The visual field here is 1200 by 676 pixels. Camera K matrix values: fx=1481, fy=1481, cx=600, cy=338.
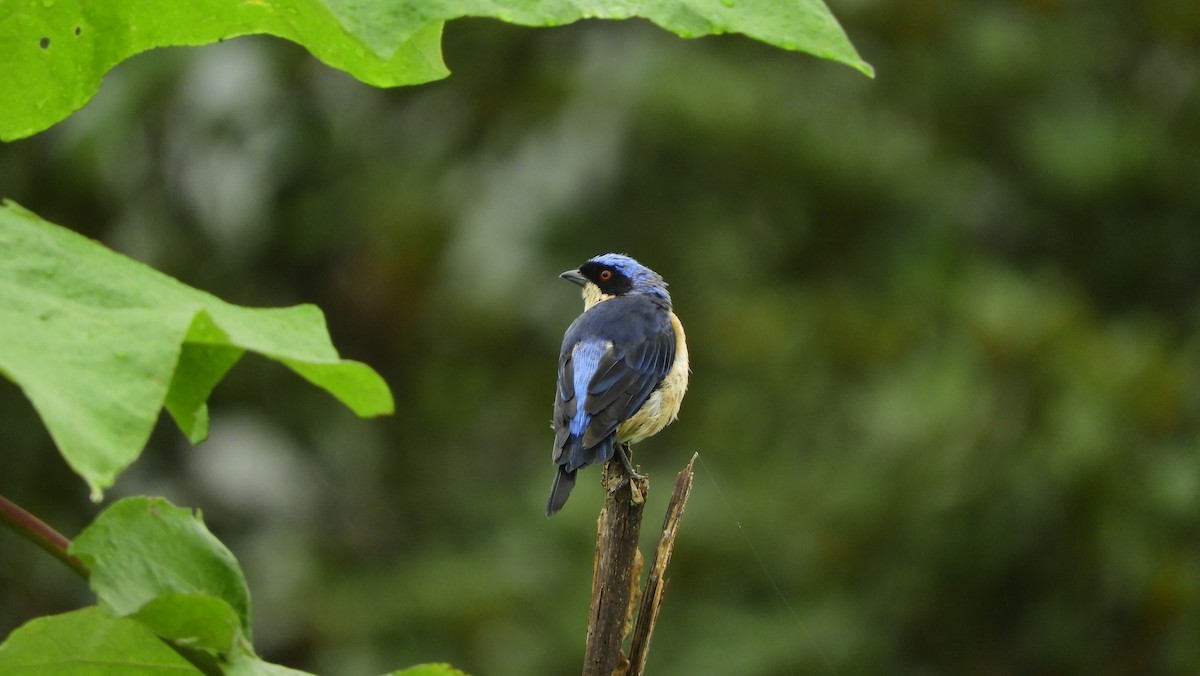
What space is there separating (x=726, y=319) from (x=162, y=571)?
25.4ft

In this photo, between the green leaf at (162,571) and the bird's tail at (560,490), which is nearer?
the green leaf at (162,571)

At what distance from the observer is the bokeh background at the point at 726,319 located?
7.44 metres

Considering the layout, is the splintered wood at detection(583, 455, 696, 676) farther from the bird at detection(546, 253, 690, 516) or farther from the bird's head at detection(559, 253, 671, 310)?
the bird's head at detection(559, 253, 671, 310)

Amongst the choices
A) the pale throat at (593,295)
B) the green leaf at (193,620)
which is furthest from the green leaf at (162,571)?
the pale throat at (593,295)

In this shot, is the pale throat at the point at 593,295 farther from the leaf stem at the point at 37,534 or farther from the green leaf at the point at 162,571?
the leaf stem at the point at 37,534

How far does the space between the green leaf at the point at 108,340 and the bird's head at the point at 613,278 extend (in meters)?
4.44

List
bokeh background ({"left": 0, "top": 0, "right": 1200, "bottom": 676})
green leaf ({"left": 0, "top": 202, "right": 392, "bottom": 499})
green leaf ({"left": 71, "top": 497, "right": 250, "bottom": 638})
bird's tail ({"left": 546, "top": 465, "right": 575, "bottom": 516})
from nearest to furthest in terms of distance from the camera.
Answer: green leaf ({"left": 0, "top": 202, "right": 392, "bottom": 499}), green leaf ({"left": 71, "top": 497, "right": 250, "bottom": 638}), bird's tail ({"left": 546, "top": 465, "right": 575, "bottom": 516}), bokeh background ({"left": 0, "top": 0, "right": 1200, "bottom": 676})

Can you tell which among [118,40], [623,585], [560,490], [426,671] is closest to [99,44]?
[118,40]

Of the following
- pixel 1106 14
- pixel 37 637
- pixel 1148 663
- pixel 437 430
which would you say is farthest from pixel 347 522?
pixel 37 637

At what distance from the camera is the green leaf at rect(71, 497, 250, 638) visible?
88 cm

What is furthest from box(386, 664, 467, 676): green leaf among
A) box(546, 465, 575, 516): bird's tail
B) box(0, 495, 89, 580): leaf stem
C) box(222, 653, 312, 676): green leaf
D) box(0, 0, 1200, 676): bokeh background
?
box(0, 0, 1200, 676): bokeh background

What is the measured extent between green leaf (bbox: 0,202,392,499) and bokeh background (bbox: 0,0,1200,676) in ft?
21.5

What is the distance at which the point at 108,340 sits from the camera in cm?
72

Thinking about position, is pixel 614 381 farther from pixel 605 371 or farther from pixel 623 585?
pixel 623 585
